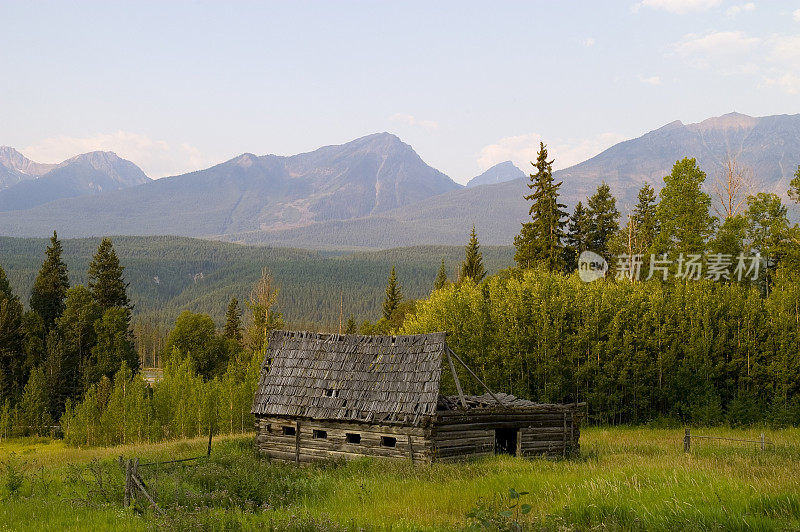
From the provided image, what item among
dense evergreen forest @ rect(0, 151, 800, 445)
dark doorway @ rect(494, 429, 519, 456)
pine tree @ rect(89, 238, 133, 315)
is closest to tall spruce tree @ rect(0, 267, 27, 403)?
dense evergreen forest @ rect(0, 151, 800, 445)

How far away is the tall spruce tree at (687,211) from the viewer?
44.0m

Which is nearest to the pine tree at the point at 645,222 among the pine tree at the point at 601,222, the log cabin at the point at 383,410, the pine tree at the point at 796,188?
the pine tree at the point at 601,222

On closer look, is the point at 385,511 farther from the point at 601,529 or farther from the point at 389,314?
the point at 389,314

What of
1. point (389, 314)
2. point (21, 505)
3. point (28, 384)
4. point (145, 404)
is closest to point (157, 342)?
point (389, 314)

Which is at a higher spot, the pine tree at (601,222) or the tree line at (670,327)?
the pine tree at (601,222)

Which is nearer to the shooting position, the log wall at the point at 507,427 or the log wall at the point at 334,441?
the log wall at the point at 334,441

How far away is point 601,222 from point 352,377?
3800cm

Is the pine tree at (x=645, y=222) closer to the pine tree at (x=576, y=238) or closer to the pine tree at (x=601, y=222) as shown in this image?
the pine tree at (x=601, y=222)

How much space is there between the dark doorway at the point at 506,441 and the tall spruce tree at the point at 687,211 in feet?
75.0

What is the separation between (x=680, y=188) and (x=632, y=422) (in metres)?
16.5

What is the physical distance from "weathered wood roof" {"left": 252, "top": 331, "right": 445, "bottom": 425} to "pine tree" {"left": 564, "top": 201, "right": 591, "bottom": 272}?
1244 inches

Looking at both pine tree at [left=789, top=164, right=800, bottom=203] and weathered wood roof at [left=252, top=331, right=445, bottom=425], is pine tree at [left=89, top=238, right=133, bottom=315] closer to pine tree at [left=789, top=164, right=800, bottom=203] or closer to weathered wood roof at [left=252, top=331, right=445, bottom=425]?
weathered wood roof at [left=252, top=331, right=445, bottom=425]

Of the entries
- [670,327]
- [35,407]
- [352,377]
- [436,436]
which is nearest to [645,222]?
[670,327]

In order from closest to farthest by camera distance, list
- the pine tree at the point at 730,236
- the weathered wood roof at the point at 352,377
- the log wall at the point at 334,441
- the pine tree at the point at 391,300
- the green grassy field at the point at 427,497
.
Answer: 1. the green grassy field at the point at 427,497
2. the log wall at the point at 334,441
3. the weathered wood roof at the point at 352,377
4. the pine tree at the point at 730,236
5. the pine tree at the point at 391,300
